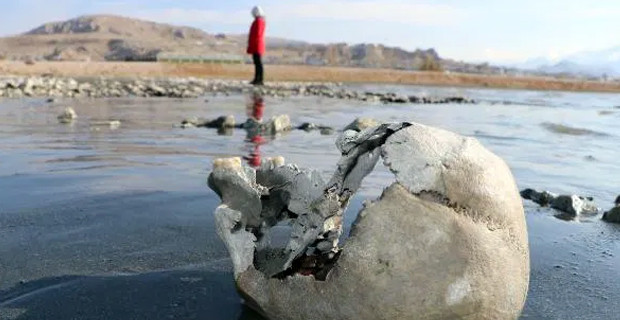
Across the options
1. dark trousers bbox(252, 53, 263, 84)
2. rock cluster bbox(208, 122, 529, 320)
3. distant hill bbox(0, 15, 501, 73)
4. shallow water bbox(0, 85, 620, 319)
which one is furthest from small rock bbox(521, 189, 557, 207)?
distant hill bbox(0, 15, 501, 73)

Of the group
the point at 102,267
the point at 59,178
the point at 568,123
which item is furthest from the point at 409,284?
the point at 568,123

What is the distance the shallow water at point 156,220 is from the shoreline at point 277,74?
17.8 m

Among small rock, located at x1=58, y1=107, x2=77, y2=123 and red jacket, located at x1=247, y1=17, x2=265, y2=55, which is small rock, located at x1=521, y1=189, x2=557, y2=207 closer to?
small rock, located at x1=58, y1=107, x2=77, y2=123

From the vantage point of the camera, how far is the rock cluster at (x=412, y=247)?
2.71 metres

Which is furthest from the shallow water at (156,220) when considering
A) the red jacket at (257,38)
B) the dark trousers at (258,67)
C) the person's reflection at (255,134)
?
the dark trousers at (258,67)

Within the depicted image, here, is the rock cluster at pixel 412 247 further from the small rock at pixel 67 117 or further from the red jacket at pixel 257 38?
the red jacket at pixel 257 38

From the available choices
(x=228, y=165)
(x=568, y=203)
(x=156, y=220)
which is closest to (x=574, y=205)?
(x=568, y=203)

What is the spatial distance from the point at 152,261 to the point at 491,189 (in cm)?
213

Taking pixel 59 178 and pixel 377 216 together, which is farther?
pixel 59 178

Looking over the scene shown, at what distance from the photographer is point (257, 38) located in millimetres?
20750

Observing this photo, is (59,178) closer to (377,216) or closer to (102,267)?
(102,267)

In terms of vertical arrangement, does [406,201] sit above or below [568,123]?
above

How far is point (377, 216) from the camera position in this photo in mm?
2781

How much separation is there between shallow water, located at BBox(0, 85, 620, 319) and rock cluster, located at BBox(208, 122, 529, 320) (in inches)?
13.4
